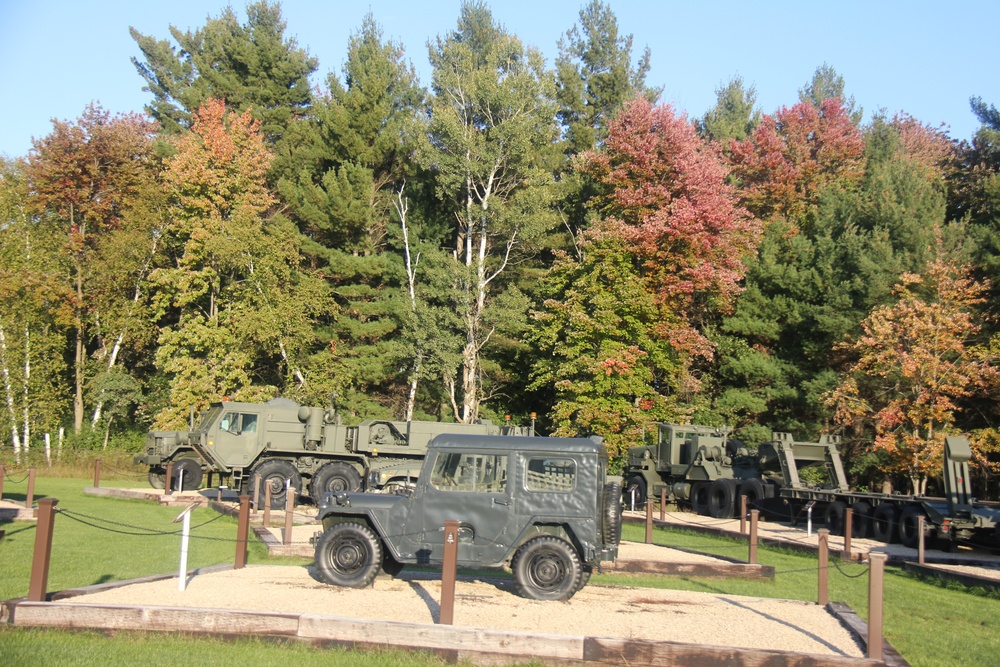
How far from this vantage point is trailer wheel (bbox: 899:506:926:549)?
2030 cm

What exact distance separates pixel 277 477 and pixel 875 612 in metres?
18.8

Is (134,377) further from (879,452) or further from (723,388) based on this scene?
(879,452)

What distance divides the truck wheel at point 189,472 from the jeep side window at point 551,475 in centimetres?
1746

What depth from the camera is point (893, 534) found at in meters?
20.9

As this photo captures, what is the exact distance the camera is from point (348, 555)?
37.4 ft

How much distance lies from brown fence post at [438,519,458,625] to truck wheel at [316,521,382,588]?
2119mm

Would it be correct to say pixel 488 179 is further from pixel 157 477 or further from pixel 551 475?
pixel 551 475

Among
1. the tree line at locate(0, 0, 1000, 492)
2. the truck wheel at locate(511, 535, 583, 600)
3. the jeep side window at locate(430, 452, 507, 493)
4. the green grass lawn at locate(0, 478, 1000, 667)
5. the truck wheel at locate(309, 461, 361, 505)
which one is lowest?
the green grass lawn at locate(0, 478, 1000, 667)

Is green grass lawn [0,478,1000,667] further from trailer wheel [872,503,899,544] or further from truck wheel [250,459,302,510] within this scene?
trailer wheel [872,503,899,544]

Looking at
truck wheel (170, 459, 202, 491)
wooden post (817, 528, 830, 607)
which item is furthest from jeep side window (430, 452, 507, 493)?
truck wheel (170, 459, 202, 491)

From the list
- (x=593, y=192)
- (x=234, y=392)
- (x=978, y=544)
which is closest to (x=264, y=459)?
(x=234, y=392)

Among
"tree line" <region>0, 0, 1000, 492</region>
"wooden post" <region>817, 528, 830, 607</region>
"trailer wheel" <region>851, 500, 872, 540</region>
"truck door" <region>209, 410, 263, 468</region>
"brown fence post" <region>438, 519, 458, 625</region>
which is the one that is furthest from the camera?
"tree line" <region>0, 0, 1000, 492</region>

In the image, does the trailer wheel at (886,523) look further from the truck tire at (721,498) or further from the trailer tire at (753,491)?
the truck tire at (721,498)

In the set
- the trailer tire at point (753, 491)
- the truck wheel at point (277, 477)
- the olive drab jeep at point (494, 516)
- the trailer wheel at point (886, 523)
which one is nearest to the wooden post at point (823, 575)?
the olive drab jeep at point (494, 516)
